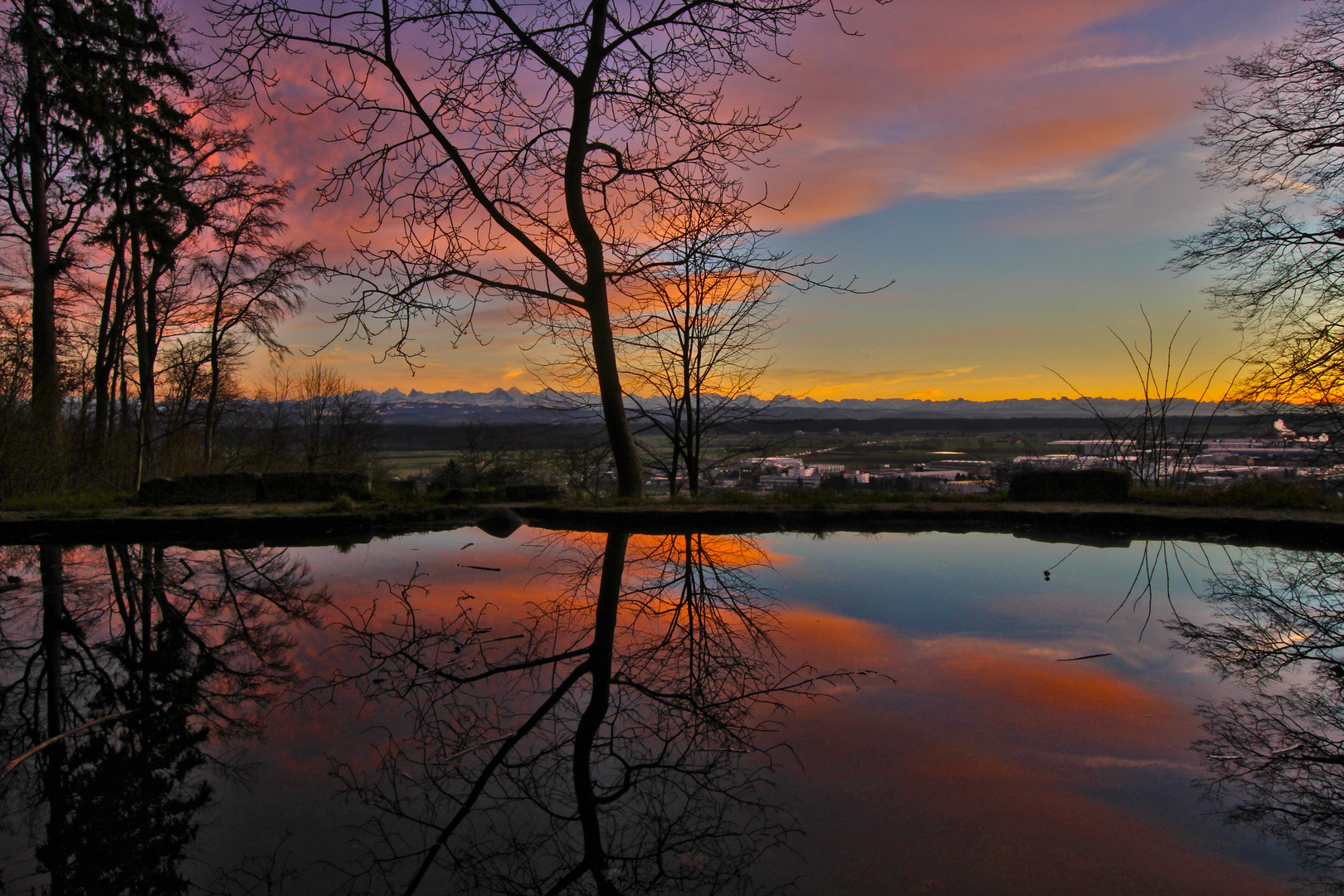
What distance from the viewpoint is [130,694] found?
2.85 m

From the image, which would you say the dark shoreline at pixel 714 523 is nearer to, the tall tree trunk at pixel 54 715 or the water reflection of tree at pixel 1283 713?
the tall tree trunk at pixel 54 715

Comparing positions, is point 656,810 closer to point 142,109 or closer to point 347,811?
point 347,811

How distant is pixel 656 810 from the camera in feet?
6.43

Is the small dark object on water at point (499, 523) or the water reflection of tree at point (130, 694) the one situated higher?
the small dark object on water at point (499, 523)

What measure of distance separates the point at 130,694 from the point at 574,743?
1.83 meters

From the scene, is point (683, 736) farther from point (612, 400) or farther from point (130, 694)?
point (612, 400)

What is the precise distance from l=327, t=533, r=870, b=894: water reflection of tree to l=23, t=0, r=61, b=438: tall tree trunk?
39.0ft

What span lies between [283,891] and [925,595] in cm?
332

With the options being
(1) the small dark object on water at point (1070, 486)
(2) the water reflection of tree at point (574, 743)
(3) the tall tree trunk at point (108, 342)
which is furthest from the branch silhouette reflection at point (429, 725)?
(3) the tall tree trunk at point (108, 342)

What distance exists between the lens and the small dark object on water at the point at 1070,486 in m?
6.87

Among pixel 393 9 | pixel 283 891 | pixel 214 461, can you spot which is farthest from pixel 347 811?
pixel 214 461

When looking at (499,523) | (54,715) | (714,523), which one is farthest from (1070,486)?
(54,715)

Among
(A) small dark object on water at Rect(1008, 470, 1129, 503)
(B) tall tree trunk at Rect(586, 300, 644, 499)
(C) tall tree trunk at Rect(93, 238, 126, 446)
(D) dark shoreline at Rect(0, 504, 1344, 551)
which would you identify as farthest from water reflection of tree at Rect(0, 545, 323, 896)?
(C) tall tree trunk at Rect(93, 238, 126, 446)

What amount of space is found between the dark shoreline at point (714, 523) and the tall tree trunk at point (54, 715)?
1113 millimetres
